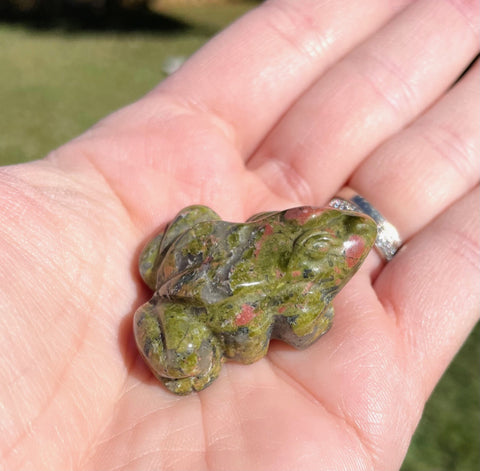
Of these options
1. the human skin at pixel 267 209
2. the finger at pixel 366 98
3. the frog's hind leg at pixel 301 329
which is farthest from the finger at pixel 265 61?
the frog's hind leg at pixel 301 329

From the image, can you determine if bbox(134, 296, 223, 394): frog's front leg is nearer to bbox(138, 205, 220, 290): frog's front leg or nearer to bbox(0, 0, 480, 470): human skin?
bbox(0, 0, 480, 470): human skin

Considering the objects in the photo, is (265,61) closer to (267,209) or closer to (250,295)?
(267,209)

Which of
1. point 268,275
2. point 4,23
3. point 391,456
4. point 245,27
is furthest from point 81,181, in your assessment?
point 4,23

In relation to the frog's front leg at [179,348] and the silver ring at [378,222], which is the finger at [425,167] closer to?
the silver ring at [378,222]

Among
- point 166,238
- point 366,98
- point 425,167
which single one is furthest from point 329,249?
point 366,98

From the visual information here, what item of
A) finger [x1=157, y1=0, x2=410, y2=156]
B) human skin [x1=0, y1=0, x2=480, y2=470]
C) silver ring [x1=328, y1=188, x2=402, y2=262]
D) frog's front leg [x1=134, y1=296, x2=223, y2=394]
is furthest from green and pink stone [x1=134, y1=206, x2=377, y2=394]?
finger [x1=157, y1=0, x2=410, y2=156]

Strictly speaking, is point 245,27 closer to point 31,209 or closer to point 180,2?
point 31,209

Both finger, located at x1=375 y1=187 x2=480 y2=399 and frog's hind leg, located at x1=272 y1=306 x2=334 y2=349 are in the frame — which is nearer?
frog's hind leg, located at x1=272 y1=306 x2=334 y2=349
